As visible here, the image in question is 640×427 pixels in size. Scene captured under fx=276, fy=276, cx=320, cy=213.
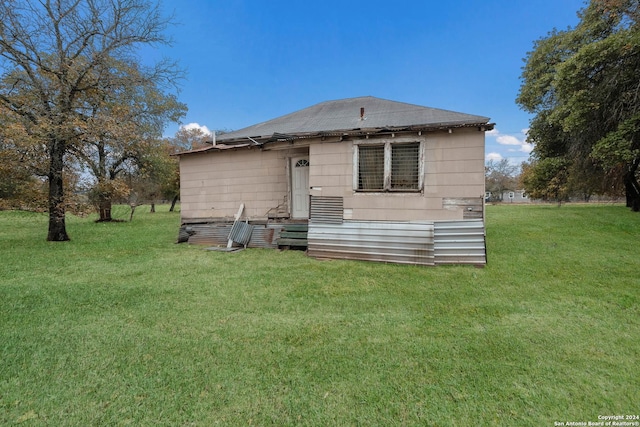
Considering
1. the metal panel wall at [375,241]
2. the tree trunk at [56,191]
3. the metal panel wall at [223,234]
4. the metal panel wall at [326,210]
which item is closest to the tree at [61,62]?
the tree trunk at [56,191]

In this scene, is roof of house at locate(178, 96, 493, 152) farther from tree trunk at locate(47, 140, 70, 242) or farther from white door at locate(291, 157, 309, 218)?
tree trunk at locate(47, 140, 70, 242)

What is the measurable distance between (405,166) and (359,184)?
1.04 metres

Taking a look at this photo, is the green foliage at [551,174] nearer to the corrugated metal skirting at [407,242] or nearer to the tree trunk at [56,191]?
the corrugated metal skirting at [407,242]

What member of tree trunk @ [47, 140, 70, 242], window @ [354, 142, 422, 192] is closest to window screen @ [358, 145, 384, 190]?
window @ [354, 142, 422, 192]

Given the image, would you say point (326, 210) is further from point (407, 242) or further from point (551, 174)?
point (551, 174)

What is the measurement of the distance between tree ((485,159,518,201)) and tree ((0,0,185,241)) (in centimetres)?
4740

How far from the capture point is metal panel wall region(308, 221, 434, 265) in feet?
18.1

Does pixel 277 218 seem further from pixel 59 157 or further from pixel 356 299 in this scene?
pixel 59 157

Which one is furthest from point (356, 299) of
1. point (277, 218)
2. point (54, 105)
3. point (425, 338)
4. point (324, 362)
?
point (54, 105)

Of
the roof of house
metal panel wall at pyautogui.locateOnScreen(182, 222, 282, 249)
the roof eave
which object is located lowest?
metal panel wall at pyautogui.locateOnScreen(182, 222, 282, 249)

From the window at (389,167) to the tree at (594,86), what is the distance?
6864 mm

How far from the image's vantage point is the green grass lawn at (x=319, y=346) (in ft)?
6.05

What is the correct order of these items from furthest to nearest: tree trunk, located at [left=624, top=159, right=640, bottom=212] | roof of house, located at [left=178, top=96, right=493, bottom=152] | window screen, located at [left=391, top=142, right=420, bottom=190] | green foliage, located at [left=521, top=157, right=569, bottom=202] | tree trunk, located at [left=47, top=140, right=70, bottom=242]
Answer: tree trunk, located at [left=624, top=159, right=640, bottom=212]
green foliage, located at [left=521, top=157, right=569, bottom=202]
tree trunk, located at [left=47, top=140, right=70, bottom=242]
window screen, located at [left=391, top=142, right=420, bottom=190]
roof of house, located at [left=178, top=96, right=493, bottom=152]

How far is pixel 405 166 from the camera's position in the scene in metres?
5.88
